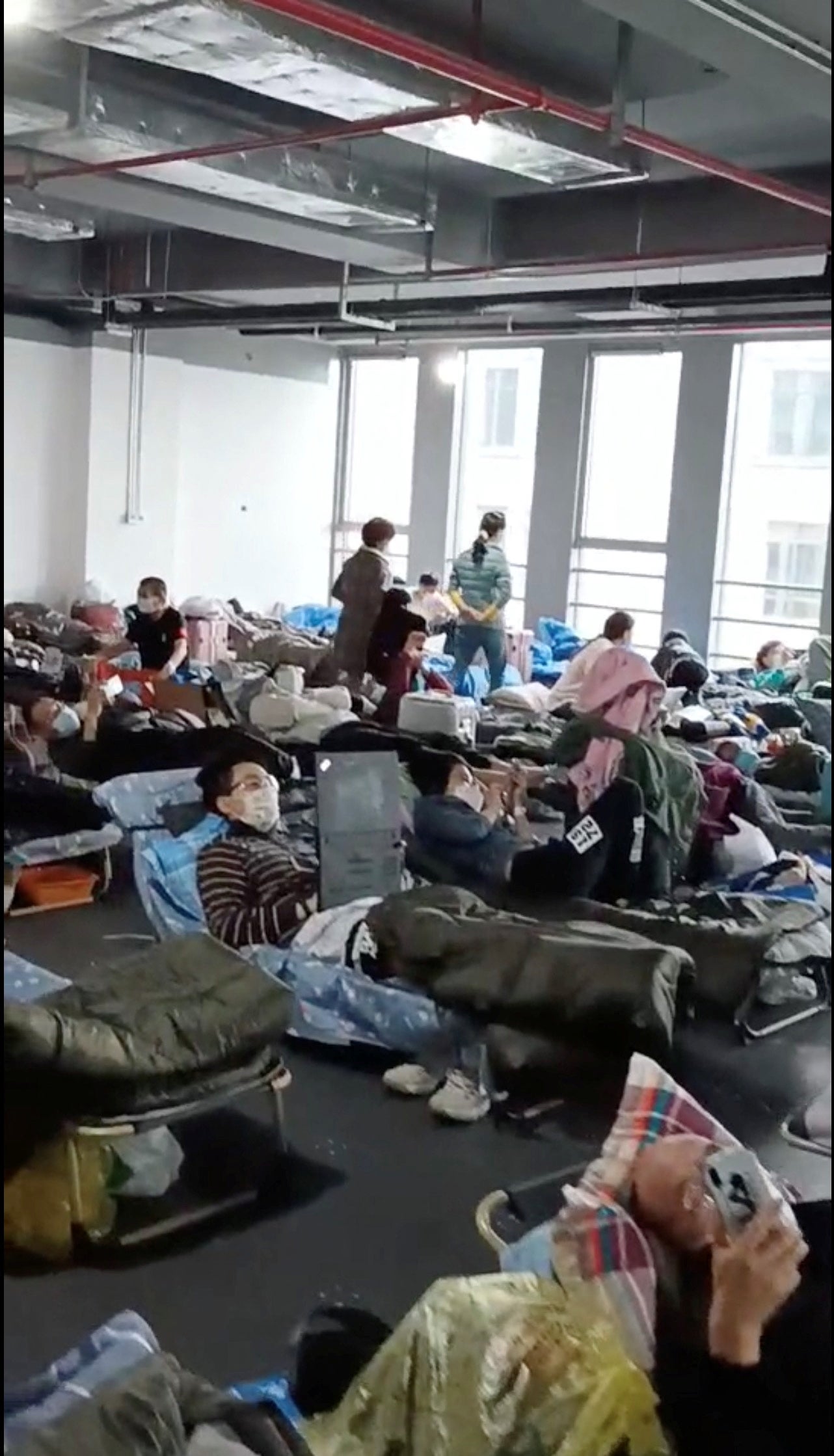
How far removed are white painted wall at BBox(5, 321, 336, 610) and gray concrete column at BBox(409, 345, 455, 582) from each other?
17.1 inches

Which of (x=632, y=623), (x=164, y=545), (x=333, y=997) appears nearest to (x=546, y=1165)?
(x=333, y=997)

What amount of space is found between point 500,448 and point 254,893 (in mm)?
4116

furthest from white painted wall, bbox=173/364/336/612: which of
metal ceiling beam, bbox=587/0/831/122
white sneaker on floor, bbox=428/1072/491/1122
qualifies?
metal ceiling beam, bbox=587/0/831/122

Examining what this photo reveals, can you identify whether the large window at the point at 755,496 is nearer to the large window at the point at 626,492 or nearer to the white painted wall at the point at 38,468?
the large window at the point at 626,492

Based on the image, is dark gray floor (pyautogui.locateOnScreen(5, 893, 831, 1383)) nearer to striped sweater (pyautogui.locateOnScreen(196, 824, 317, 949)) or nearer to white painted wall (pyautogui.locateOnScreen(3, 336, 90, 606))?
striped sweater (pyautogui.locateOnScreen(196, 824, 317, 949))

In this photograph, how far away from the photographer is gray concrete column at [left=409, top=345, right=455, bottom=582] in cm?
620

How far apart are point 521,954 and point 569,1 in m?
2.30

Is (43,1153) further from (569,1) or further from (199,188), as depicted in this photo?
(199,188)

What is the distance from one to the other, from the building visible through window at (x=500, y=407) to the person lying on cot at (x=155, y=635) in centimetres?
258

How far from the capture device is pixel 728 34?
276cm

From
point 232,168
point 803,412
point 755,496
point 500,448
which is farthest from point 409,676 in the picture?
point 500,448

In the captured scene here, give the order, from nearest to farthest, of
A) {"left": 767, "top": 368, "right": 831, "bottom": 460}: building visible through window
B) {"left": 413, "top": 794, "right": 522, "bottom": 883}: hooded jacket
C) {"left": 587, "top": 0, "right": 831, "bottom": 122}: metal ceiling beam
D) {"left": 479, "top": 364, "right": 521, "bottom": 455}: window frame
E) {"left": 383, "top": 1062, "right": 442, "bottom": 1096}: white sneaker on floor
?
{"left": 767, "top": 368, "right": 831, "bottom": 460}: building visible through window
{"left": 587, "top": 0, "right": 831, "bottom": 122}: metal ceiling beam
{"left": 383, "top": 1062, "right": 442, "bottom": 1096}: white sneaker on floor
{"left": 413, "top": 794, "right": 522, "bottom": 883}: hooded jacket
{"left": 479, "top": 364, "right": 521, "bottom": 455}: window frame

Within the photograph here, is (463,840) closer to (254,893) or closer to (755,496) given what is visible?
(254,893)

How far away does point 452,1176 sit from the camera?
2.88 meters
